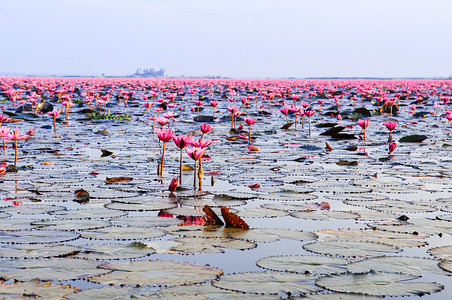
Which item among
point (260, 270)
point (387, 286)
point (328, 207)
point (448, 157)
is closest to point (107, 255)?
point (260, 270)

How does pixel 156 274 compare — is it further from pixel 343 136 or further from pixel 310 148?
pixel 343 136

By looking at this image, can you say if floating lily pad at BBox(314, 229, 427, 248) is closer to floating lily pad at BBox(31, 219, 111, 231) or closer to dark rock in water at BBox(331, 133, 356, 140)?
floating lily pad at BBox(31, 219, 111, 231)

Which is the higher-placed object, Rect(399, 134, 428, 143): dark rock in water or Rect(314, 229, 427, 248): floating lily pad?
Rect(399, 134, 428, 143): dark rock in water

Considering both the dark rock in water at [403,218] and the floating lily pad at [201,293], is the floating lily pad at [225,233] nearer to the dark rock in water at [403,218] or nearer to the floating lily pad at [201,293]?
the floating lily pad at [201,293]

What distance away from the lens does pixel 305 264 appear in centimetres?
259

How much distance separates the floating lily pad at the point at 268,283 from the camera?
2223 millimetres

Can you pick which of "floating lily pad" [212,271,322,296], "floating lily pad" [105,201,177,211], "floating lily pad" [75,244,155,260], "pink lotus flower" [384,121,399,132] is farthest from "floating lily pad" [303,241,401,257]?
"pink lotus flower" [384,121,399,132]

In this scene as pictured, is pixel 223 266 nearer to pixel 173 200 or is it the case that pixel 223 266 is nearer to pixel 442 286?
pixel 442 286

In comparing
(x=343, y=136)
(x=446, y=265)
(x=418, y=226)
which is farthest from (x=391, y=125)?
(x=446, y=265)

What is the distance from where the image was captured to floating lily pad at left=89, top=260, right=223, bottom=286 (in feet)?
7.58

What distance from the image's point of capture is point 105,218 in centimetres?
359

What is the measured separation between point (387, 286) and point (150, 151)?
553 centimetres

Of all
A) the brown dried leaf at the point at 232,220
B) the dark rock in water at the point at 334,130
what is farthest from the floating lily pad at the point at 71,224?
the dark rock in water at the point at 334,130

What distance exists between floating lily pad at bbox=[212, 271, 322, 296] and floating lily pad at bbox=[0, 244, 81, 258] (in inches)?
33.8
